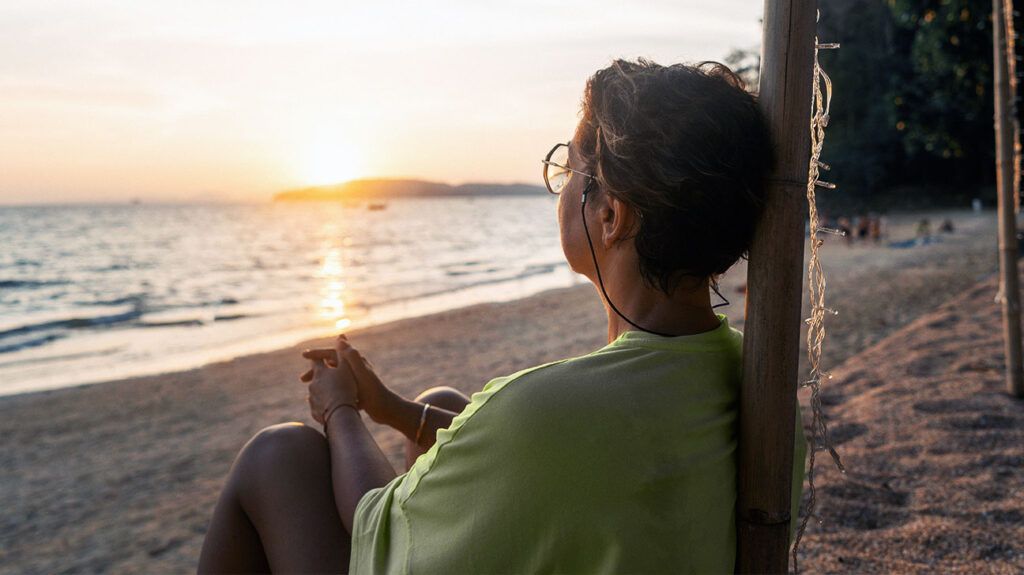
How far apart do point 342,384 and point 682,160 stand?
107 centimetres

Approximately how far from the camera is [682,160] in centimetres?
110

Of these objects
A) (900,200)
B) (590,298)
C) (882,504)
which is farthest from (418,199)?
(882,504)

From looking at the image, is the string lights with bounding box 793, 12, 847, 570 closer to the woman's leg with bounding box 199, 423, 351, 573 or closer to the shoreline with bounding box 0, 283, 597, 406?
the woman's leg with bounding box 199, 423, 351, 573

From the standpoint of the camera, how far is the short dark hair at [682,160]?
1.11 meters

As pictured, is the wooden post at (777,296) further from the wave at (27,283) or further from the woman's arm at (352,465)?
the wave at (27,283)

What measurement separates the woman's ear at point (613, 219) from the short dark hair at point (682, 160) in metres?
0.02

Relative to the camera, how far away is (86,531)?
4383 millimetres

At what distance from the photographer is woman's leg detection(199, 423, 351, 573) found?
1563 mm

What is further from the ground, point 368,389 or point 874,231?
point 368,389

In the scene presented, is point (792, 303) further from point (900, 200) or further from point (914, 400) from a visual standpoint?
point (900, 200)

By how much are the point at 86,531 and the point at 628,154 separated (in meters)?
4.52

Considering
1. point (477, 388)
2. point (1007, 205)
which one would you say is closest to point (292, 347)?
point (477, 388)

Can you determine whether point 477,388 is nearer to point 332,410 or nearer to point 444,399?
point 444,399

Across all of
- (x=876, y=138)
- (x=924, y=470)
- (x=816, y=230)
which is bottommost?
(x=924, y=470)
